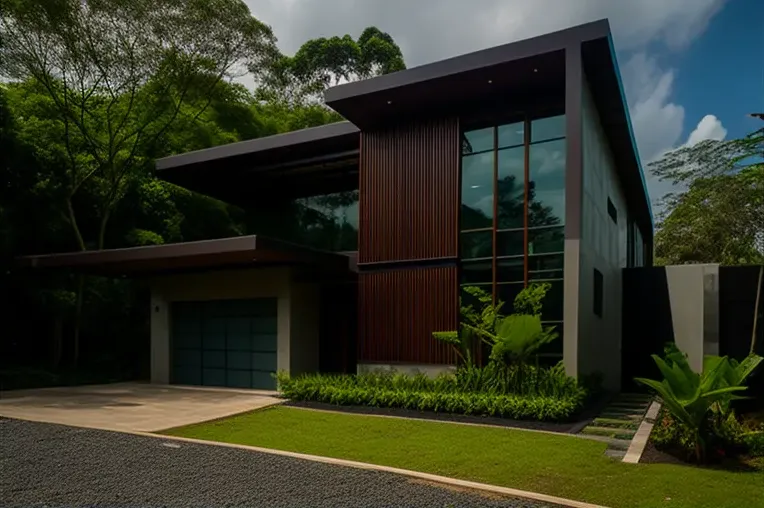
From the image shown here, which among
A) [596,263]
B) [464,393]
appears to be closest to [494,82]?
[596,263]

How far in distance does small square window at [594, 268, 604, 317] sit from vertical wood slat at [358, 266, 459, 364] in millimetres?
3075

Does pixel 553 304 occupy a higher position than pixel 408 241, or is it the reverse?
pixel 408 241

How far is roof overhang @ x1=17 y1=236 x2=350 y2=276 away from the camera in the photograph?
1205cm

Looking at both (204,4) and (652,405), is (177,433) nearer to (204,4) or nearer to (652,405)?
(652,405)

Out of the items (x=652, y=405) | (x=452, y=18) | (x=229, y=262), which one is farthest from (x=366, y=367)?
(x=452, y=18)

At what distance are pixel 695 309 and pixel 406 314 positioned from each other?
21.9 feet

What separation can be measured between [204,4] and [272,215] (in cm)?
750

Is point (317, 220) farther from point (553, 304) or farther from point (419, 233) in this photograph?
point (553, 304)

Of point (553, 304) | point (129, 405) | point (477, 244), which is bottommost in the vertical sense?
point (129, 405)

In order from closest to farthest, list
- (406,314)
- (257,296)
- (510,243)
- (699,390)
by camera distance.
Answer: (699,390), (510,243), (406,314), (257,296)

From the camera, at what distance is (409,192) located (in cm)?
1245

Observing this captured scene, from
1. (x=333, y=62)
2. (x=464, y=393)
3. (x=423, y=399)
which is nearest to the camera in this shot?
(x=423, y=399)

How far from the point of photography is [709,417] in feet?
23.6

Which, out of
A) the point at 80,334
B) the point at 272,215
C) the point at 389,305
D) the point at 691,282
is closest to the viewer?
the point at 389,305
